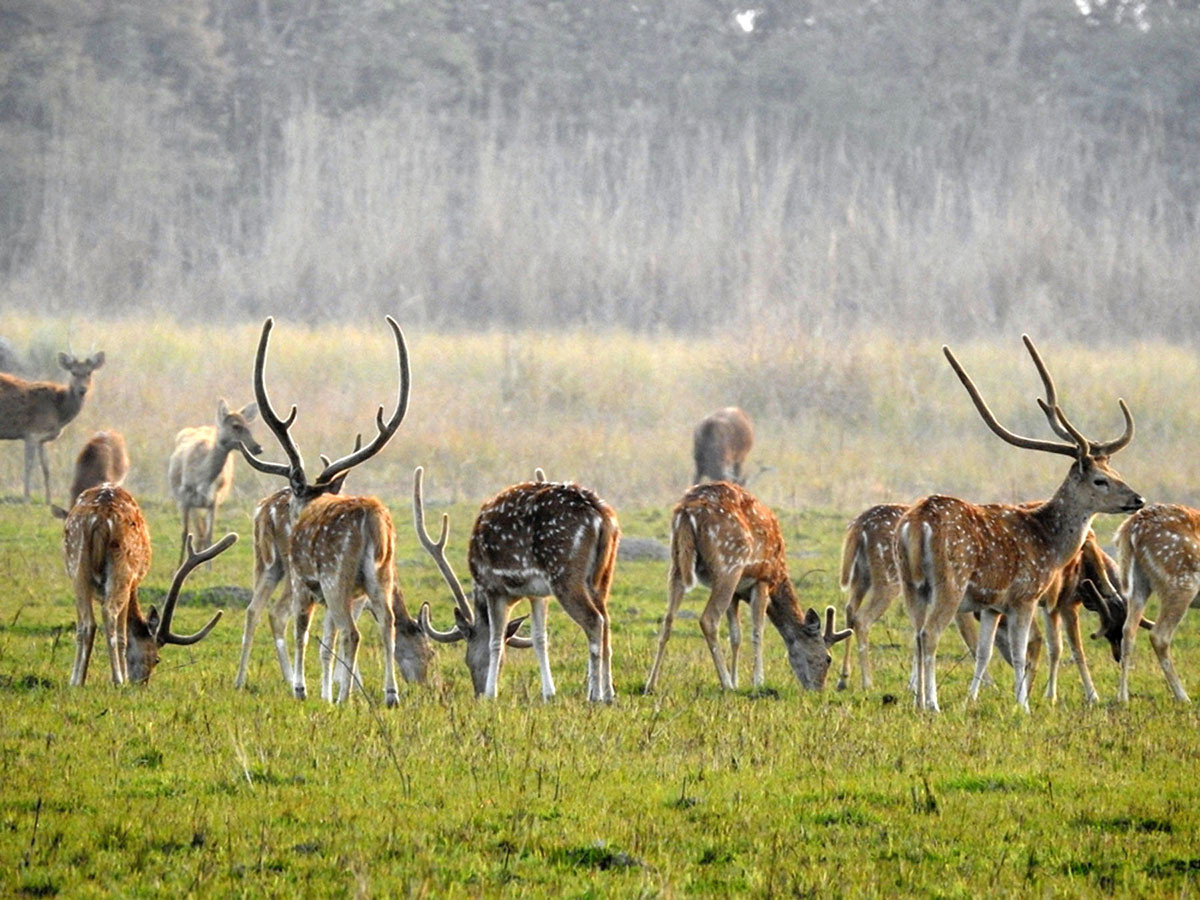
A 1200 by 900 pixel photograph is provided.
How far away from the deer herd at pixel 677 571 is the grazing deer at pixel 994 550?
0.01 metres

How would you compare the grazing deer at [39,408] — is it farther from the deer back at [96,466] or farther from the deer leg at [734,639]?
the deer leg at [734,639]

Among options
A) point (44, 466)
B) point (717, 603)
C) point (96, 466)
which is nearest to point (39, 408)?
point (44, 466)

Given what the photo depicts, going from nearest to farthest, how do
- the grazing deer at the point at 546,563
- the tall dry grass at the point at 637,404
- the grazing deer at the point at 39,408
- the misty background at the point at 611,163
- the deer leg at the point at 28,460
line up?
the grazing deer at the point at 546,563 < the deer leg at the point at 28,460 < the grazing deer at the point at 39,408 < the tall dry grass at the point at 637,404 < the misty background at the point at 611,163

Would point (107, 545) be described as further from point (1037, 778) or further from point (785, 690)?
point (1037, 778)

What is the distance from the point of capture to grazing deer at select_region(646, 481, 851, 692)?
11570 millimetres

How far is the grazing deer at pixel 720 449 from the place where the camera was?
2406 centimetres

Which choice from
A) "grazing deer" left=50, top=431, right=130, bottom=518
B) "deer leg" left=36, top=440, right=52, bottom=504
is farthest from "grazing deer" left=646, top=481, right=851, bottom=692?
"deer leg" left=36, top=440, right=52, bottom=504

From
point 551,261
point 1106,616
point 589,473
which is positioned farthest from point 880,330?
point 1106,616

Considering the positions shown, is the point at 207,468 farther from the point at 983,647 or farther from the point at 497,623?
the point at 983,647

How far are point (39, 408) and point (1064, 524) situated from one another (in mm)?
15472

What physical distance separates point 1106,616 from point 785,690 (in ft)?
7.58

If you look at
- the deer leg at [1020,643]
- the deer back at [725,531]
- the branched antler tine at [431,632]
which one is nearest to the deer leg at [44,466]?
the branched antler tine at [431,632]

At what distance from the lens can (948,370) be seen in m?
32.8

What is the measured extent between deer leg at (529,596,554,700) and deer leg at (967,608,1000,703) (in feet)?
8.18
